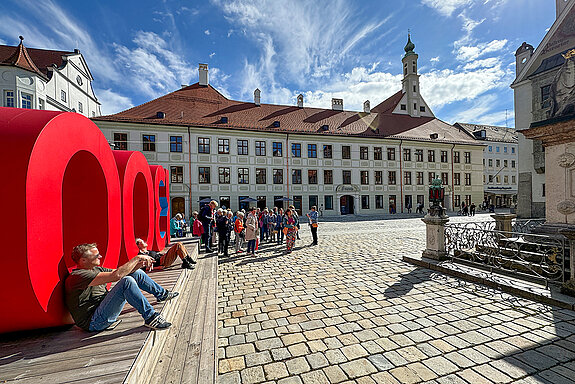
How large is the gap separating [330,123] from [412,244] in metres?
23.6

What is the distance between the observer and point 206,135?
2525cm

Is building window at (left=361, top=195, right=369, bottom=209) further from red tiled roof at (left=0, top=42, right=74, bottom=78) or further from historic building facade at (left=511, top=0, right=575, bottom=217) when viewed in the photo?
red tiled roof at (left=0, top=42, right=74, bottom=78)

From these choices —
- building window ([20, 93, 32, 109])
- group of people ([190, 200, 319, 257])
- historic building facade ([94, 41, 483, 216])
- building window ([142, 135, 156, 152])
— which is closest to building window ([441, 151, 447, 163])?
historic building facade ([94, 41, 483, 216])

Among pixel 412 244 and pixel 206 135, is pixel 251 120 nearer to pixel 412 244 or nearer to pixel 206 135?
pixel 206 135

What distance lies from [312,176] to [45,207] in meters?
26.8

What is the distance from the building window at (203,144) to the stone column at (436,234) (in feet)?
73.3

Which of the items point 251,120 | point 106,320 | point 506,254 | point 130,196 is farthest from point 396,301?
point 251,120

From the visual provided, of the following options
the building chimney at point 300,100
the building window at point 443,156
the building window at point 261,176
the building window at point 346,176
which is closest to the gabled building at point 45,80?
the building window at point 261,176

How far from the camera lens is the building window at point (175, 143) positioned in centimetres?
2440

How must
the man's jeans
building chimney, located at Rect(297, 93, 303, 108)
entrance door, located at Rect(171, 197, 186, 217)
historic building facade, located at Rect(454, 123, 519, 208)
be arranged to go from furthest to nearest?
historic building facade, located at Rect(454, 123, 519, 208) < building chimney, located at Rect(297, 93, 303, 108) < entrance door, located at Rect(171, 197, 186, 217) < the man's jeans

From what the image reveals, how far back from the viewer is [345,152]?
29906mm

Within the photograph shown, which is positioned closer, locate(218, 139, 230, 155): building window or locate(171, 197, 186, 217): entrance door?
locate(171, 197, 186, 217): entrance door

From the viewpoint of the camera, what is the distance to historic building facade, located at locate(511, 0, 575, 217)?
58.9ft

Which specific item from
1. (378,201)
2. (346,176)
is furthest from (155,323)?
(378,201)
